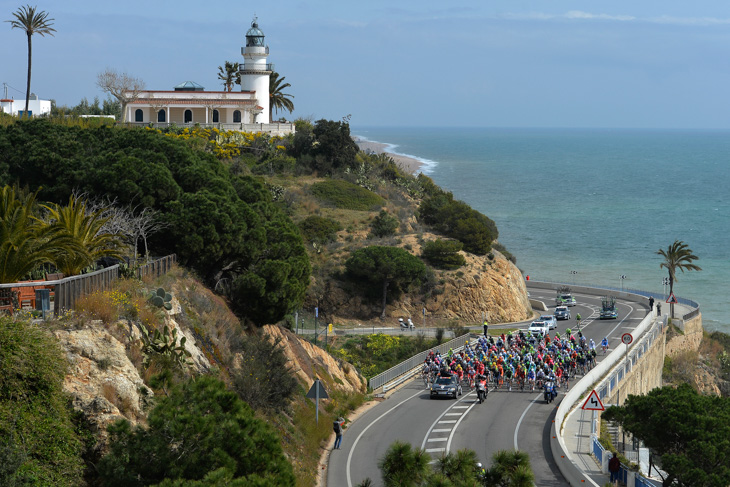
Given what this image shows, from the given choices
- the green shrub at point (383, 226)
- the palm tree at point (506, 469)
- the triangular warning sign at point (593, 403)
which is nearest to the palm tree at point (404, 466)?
the palm tree at point (506, 469)

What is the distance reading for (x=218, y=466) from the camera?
13477 mm

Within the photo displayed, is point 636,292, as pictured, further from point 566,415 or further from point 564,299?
point 566,415

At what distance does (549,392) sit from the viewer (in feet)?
101

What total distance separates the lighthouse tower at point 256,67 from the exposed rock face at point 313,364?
→ 139 ft

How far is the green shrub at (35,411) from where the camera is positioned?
45.9ft

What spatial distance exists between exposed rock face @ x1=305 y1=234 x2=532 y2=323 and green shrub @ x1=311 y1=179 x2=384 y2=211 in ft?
22.1

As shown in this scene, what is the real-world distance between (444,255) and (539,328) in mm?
9947

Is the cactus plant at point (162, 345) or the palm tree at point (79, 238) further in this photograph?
the palm tree at point (79, 238)

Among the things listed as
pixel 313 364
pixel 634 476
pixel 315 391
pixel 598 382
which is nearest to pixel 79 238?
pixel 315 391

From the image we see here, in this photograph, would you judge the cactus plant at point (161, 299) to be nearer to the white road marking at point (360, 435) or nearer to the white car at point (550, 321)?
the white road marking at point (360, 435)

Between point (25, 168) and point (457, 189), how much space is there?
390 feet

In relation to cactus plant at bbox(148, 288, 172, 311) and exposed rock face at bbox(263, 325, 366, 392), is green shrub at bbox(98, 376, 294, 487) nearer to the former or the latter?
cactus plant at bbox(148, 288, 172, 311)

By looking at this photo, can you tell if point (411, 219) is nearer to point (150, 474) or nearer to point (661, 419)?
point (661, 419)

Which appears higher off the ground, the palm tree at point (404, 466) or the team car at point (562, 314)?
the palm tree at point (404, 466)
